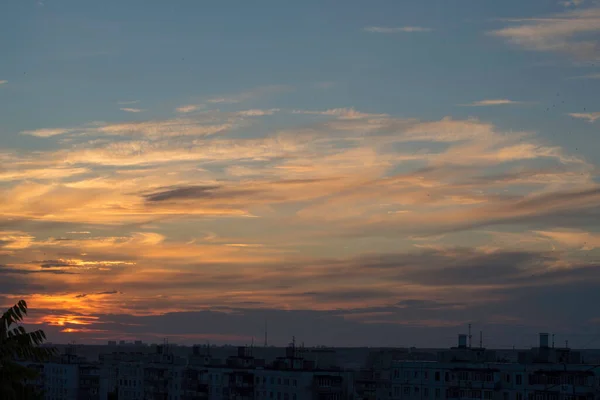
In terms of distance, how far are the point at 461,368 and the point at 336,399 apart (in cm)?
2350

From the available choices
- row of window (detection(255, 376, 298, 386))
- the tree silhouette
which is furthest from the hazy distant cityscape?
the tree silhouette

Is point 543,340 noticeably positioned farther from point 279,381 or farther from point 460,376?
point 279,381

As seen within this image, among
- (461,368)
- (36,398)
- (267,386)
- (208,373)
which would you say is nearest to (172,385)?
(208,373)

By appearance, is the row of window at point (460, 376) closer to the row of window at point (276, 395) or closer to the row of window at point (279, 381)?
the row of window at point (279, 381)

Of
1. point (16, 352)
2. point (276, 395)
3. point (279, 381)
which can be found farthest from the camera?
point (276, 395)

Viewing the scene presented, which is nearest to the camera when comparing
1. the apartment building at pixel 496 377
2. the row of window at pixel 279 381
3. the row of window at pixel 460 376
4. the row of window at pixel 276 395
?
the apartment building at pixel 496 377

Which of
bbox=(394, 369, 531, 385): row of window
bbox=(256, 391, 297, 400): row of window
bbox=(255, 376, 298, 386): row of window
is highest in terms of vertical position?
bbox=(394, 369, 531, 385): row of window

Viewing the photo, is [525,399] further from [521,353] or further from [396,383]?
[396,383]

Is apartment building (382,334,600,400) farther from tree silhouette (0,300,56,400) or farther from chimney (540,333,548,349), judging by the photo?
tree silhouette (0,300,56,400)

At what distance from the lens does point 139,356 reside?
7338 inches

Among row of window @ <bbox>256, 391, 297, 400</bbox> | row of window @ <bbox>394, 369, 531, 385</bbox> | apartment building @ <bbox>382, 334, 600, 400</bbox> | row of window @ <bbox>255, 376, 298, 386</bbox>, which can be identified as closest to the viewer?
apartment building @ <bbox>382, 334, 600, 400</bbox>

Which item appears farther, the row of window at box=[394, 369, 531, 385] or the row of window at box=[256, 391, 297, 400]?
the row of window at box=[256, 391, 297, 400]

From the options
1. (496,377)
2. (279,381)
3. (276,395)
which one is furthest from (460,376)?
(276,395)

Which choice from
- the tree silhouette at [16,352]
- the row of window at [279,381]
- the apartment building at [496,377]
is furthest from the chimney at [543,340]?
the tree silhouette at [16,352]
